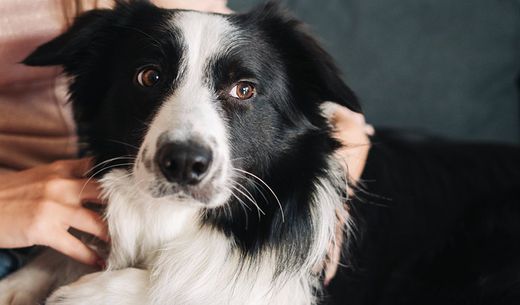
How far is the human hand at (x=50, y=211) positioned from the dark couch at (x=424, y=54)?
47.3 inches

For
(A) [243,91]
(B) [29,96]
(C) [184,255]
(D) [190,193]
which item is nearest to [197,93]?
(A) [243,91]

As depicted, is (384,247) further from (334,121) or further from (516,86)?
(516,86)

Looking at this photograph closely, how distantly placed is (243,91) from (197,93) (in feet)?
0.41

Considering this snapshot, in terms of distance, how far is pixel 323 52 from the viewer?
149 centimetres

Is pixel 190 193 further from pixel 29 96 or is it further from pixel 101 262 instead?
pixel 29 96

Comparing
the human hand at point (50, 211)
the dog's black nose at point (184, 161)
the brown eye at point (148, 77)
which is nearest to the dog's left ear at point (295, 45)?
the brown eye at point (148, 77)

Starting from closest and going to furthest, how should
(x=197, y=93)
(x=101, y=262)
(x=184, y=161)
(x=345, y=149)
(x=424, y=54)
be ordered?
(x=184, y=161)
(x=197, y=93)
(x=101, y=262)
(x=345, y=149)
(x=424, y=54)

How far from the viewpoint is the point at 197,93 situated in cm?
133

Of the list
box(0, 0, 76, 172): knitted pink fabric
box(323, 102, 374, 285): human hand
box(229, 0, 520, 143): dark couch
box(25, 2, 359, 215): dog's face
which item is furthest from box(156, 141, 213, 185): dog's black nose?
box(229, 0, 520, 143): dark couch

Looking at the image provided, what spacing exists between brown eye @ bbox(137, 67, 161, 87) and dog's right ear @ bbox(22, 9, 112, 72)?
6.9 inches

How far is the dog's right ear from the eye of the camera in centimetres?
134

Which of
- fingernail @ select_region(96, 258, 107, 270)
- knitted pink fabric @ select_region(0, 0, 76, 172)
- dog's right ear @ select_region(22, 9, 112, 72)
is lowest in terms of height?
fingernail @ select_region(96, 258, 107, 270)

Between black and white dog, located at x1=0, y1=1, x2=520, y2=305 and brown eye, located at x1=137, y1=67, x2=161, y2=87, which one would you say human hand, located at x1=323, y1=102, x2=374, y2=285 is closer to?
black and white dog, located at x1=0, y1=1, x2=520, y2=305

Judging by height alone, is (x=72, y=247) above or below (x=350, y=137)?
below
